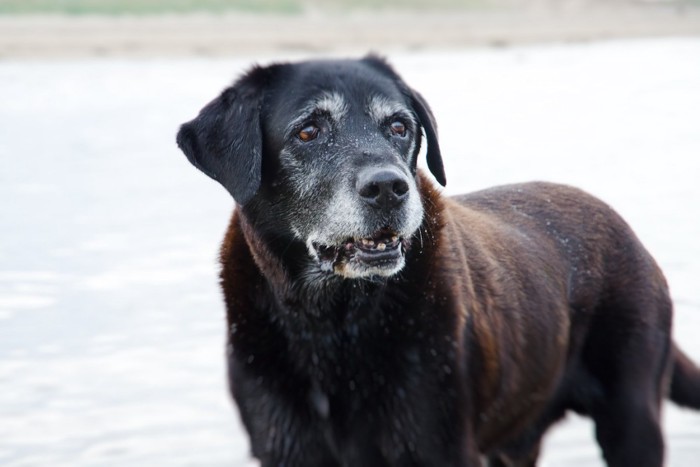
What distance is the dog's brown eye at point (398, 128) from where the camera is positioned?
4.14m

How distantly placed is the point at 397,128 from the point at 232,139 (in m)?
0.62

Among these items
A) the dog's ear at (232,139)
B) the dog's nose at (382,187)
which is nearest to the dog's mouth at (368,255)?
the dog's nose at (382,187)

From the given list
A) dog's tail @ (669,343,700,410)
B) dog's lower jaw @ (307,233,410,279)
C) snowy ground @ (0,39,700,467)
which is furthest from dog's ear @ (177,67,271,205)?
dog's tail @ (669,343,700,410)

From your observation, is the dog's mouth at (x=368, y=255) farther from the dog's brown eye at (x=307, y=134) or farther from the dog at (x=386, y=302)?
the dog's brown eye at (x=307, y=134)

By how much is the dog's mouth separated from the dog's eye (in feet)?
1.45

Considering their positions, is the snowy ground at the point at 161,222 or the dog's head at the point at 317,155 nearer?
the dog's head at the point at 317,155

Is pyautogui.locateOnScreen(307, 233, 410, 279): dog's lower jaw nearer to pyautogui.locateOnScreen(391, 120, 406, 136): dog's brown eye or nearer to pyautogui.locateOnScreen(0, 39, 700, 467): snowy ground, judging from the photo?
pyautogui.locateOnScreen(391, 120, 406, 136): dog's brown eye

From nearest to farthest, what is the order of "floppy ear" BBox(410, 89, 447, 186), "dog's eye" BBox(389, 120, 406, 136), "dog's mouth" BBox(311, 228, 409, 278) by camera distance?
"dog's mouth" BBox(311, 228, 409, 278) < "dog's eye" BBox(389, 120, 406, 136) < "floppy ear" BBox(410, 89, 447, 186)

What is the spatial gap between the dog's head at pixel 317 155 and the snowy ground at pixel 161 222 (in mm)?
1726

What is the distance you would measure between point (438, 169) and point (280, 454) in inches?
52.1

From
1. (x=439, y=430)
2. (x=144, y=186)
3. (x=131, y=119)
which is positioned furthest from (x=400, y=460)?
(x=131, y=119)

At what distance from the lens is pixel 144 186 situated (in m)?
10.7

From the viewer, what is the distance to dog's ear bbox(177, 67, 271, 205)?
400 cm

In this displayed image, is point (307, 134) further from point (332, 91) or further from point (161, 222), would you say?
point (161, 222)
